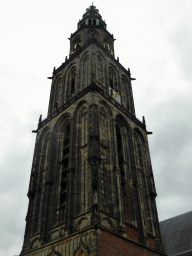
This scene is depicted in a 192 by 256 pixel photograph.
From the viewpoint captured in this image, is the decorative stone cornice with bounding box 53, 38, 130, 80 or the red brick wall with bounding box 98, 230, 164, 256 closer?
the red brick wall with bounding box 98, 230, 164, 256

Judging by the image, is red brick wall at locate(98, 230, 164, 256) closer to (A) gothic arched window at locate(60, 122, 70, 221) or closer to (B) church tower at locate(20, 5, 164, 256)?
(B) church tower at locate(20, 5, 164, 256)

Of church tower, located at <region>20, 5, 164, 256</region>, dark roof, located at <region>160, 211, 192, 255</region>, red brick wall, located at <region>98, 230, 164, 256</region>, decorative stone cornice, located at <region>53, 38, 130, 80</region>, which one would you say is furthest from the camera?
decorative stone cornice, located at <region>53, 38, 130, 80</region>

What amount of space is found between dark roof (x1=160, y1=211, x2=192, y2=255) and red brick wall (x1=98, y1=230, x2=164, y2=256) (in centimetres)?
1161

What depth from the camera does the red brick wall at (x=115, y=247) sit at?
1853cm

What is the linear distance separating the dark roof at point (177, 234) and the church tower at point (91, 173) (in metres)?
7.55

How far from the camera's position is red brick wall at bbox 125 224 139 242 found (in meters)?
22.3

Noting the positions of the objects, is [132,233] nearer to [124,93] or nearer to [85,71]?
[124,93]

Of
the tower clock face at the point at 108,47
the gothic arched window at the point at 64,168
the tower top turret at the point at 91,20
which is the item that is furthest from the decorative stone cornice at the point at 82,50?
the gothic arched window at the point at 64,168

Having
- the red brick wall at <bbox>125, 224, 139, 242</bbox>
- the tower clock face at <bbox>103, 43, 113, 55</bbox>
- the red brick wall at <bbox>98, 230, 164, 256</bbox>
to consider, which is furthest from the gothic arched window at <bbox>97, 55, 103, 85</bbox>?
the red brick wall at <bbox>98, 230, 164, 256</bbox>

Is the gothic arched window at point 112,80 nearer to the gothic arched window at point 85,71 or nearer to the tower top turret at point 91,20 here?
the gothic arched window at point 85,71

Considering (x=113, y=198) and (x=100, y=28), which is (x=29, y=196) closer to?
(x=113, y=198)

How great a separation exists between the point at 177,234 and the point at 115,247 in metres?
17.2

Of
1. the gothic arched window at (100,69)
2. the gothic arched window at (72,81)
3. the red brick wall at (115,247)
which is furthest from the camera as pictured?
the gothic arched window at (72,81)

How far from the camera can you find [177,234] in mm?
33719
